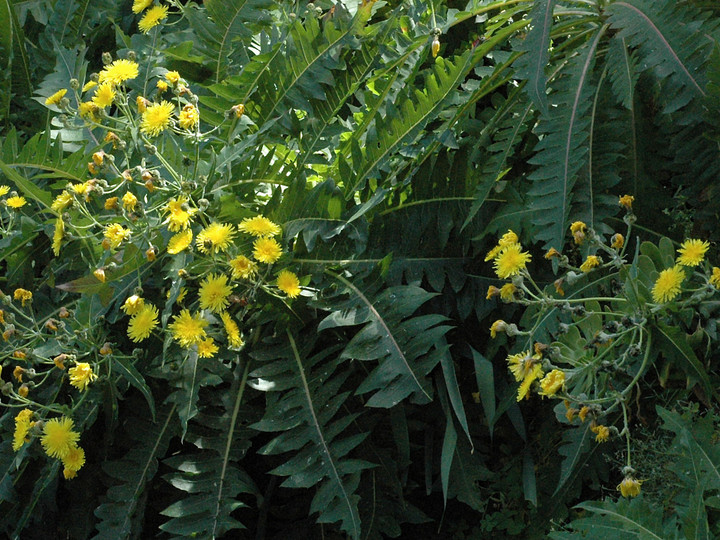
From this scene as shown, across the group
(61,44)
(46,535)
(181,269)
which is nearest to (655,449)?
(181,269)

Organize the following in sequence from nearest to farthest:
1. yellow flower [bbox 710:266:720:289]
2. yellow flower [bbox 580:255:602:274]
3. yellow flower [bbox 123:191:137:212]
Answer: yellow flower [bbox 710:266:720:289] < yellow flower [bbox 580:255:602:274] < yellow flower [bbox 123:191:137:212]

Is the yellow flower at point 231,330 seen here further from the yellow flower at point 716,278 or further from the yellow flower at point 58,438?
the yellow flower at point 716,278

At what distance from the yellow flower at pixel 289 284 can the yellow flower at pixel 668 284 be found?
30.8 inches

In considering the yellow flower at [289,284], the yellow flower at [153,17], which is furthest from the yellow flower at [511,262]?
the yellow flower at [153,17]

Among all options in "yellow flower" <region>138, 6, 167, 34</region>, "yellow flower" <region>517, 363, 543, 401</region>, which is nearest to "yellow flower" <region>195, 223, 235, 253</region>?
"yellow flower" <region>517, 363, 543, 401</region>

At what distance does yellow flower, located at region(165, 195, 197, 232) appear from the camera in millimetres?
1803

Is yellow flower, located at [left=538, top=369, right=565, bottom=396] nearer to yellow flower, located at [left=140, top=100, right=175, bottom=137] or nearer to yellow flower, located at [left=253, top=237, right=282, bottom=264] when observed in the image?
yellow flower, located at [left=253, top=237, right=282, bottom=264]

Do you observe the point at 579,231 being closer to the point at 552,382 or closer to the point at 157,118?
Result: the point at 552,382

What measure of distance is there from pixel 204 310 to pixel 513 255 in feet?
2.38

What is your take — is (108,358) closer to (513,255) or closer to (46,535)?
(46,535)

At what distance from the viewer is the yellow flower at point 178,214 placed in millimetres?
1803

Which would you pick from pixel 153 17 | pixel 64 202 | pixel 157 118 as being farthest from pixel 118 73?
pixel 153 17

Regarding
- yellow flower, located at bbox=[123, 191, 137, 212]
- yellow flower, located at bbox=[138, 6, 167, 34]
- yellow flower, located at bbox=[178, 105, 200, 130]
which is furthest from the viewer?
yellow flower, located at bbox=[138, 6, 167, 34]

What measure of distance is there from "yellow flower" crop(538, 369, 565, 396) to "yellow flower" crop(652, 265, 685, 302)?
0.23m
